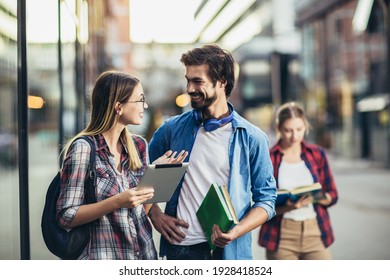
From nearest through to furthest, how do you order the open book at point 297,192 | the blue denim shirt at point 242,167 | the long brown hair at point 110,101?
the long brown hair at point 110,101
the blue denim shirt at point 242,167
the open book at point 297,192

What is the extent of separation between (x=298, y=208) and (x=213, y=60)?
0.98 m

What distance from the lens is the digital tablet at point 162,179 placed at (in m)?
2.03

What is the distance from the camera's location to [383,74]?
48.1 ft

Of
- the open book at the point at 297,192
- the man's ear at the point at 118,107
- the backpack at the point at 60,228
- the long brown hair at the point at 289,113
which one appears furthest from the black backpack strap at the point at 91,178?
the long brown hair at the point at 289,113

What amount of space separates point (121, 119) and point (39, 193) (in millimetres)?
1199

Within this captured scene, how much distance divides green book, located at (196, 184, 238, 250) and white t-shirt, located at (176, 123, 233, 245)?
9 cm

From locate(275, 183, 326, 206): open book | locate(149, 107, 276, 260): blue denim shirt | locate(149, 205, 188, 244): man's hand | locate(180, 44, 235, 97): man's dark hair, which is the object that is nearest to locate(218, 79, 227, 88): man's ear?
locate(180, 44, 235, 97): man's dark hair

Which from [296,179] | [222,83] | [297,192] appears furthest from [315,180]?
[222,83]

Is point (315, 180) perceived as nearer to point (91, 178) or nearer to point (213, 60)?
point (213, 60)

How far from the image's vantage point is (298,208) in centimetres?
293

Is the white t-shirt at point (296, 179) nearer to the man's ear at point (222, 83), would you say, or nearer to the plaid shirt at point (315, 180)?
the plaid shirt at point (315, 180)

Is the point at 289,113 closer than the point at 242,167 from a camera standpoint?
No

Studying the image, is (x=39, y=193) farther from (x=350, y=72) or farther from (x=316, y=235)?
(x=350, y=72)
